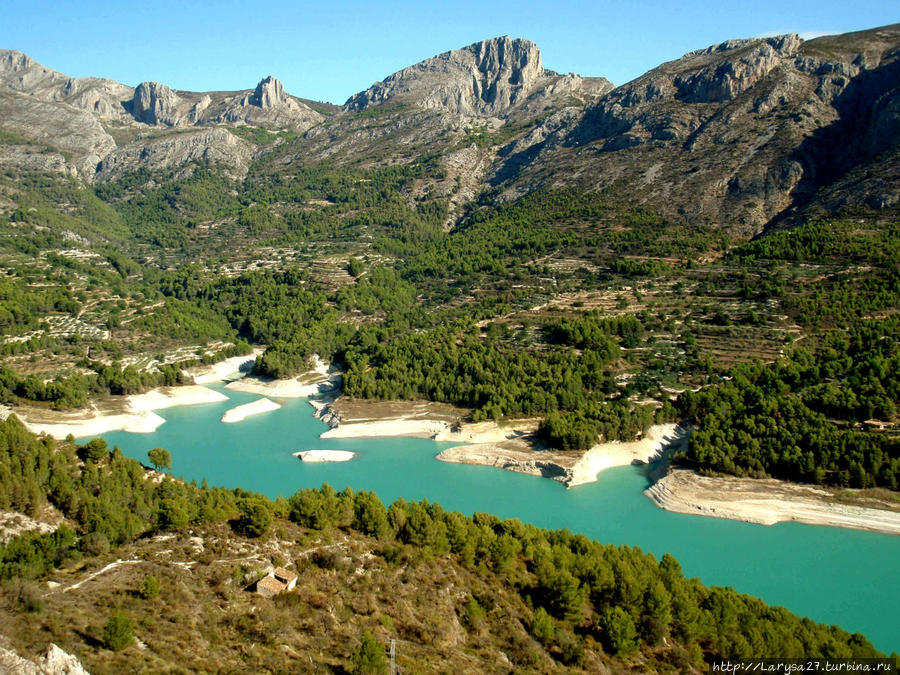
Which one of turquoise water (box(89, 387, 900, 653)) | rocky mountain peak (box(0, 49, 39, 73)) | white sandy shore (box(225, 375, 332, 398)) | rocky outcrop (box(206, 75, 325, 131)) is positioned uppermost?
rocky mountain peak (box(0, 49, 39, 73))

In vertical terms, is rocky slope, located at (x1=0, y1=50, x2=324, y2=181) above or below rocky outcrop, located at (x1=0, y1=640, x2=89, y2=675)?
above

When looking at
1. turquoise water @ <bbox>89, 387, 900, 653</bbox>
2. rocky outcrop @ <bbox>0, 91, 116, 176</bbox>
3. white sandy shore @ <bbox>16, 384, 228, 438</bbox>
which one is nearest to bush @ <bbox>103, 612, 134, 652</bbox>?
turquoise water @ <bbox>89, 387, 900, 653</bbox>

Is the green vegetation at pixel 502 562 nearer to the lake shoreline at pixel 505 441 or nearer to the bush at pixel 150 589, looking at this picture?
the bush at pixel 150 589

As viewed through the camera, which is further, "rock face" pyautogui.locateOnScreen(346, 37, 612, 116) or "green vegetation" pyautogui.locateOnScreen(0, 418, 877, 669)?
"rock face" pyautogui.locateOnScreen(346, 37, 612, 116)

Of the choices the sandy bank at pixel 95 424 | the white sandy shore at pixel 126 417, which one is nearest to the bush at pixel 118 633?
the white sandy shore at pixel 126 417

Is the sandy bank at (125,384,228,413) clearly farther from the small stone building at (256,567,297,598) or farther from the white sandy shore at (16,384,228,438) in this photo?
the small stone building at (256,567,297,598)
